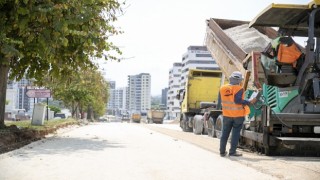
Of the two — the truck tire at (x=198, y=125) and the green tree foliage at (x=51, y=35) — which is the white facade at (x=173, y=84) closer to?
the truck tire at (x=198, y=125)

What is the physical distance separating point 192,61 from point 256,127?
143 metres

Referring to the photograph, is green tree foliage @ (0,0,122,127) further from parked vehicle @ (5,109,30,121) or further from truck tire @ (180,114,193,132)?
parked vehicle @ (5,109,30,121)

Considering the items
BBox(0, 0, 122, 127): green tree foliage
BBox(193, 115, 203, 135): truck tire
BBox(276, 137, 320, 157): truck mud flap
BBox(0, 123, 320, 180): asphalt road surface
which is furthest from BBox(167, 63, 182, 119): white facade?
BBox(0, 123, 320, 180): asphalt road surface

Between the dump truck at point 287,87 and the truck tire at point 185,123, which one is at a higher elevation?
the dump truck at point 287,87

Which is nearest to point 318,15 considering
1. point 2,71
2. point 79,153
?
point 79,153

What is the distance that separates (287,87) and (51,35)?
5.77 meters

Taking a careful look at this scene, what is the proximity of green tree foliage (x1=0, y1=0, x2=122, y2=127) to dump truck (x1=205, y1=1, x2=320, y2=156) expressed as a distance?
4.54 metres

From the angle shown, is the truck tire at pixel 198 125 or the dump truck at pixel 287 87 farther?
the truck tire at pixel 198 125

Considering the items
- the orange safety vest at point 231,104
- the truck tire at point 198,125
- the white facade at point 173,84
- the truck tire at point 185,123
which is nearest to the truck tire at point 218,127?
the truck tire at point 198,125

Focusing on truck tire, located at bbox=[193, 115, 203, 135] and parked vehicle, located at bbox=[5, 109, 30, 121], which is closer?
truck tire, located at bbox=[193, 115, 203, 135]

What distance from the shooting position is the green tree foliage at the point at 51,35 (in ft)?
31.7

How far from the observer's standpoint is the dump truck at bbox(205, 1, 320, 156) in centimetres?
892

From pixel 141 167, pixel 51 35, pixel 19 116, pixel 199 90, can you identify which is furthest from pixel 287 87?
pixel 19 116

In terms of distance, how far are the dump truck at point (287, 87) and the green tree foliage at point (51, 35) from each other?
4.54 metres
